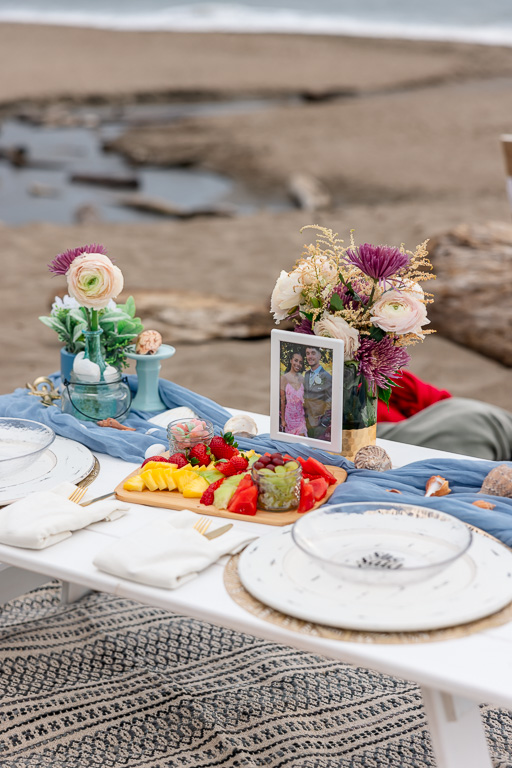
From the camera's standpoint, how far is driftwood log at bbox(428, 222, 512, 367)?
492cm

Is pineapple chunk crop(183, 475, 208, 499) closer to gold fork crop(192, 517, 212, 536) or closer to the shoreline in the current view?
gold fork crop(192, 517, 212, 536)

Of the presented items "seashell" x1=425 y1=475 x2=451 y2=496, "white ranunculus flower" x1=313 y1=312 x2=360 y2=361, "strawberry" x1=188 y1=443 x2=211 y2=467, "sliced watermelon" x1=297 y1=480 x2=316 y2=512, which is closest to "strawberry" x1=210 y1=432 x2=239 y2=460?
"strawberry" x1=188 y1=443 x2=211 y2=467

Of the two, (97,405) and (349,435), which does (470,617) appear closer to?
(349,435)

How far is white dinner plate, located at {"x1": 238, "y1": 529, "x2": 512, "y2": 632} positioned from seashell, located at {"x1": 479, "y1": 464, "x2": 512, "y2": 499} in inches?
10.6

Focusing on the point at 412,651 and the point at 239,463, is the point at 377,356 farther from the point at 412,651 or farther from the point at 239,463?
the point at 412,651

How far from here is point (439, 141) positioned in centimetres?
1470

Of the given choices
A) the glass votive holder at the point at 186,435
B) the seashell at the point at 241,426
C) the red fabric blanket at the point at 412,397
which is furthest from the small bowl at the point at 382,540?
the red fabric blanket at the point at 412,397

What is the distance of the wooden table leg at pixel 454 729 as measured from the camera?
1292 millimetres

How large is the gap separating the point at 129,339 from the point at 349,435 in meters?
0.68

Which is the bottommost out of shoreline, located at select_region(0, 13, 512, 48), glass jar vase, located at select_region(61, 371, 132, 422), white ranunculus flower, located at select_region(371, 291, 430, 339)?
glass jar vase, located at select_region(61, 371, 132, 422)

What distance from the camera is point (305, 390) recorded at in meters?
1.93

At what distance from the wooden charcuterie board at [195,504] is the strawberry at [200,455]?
11 centimetres

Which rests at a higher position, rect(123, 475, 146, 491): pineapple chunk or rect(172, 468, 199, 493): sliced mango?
rect(172, 468, 199, 493): sliced mango

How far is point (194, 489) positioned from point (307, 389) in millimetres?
347
